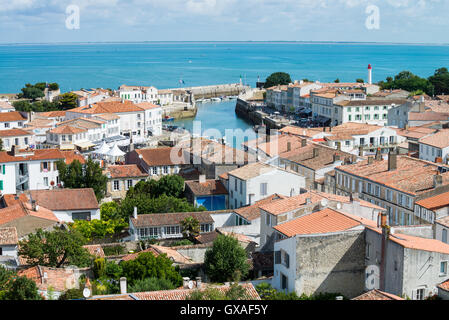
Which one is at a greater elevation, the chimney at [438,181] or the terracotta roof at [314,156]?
the chimney at [438,181]

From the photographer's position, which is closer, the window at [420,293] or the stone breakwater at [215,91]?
the window at [420,293]

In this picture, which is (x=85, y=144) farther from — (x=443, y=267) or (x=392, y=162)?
(x=443, y=267)

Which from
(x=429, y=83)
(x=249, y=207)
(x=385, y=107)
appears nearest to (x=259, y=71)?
(x=429, y=83)

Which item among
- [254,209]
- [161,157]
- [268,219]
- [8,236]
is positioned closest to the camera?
[8,236]

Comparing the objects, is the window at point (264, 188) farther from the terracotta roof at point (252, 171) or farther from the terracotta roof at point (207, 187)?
the terracotta roof at point (207, 187)

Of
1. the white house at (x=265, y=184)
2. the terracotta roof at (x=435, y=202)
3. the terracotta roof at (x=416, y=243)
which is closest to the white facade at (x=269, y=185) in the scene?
the white house at (x=265, y=184)

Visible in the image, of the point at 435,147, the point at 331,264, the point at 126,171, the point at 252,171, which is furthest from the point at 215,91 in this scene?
the point at 331,264

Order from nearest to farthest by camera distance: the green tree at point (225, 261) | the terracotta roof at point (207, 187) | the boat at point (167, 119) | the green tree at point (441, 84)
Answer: the green tree at point (225, 261) → the terracotta roof at point (207, 187) → the boat at point (167, 119) → the green tree at point (441, 84)

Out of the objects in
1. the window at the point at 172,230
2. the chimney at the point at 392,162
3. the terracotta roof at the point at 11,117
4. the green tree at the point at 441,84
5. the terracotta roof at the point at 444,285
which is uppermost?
the green tree at the point at 441,84
